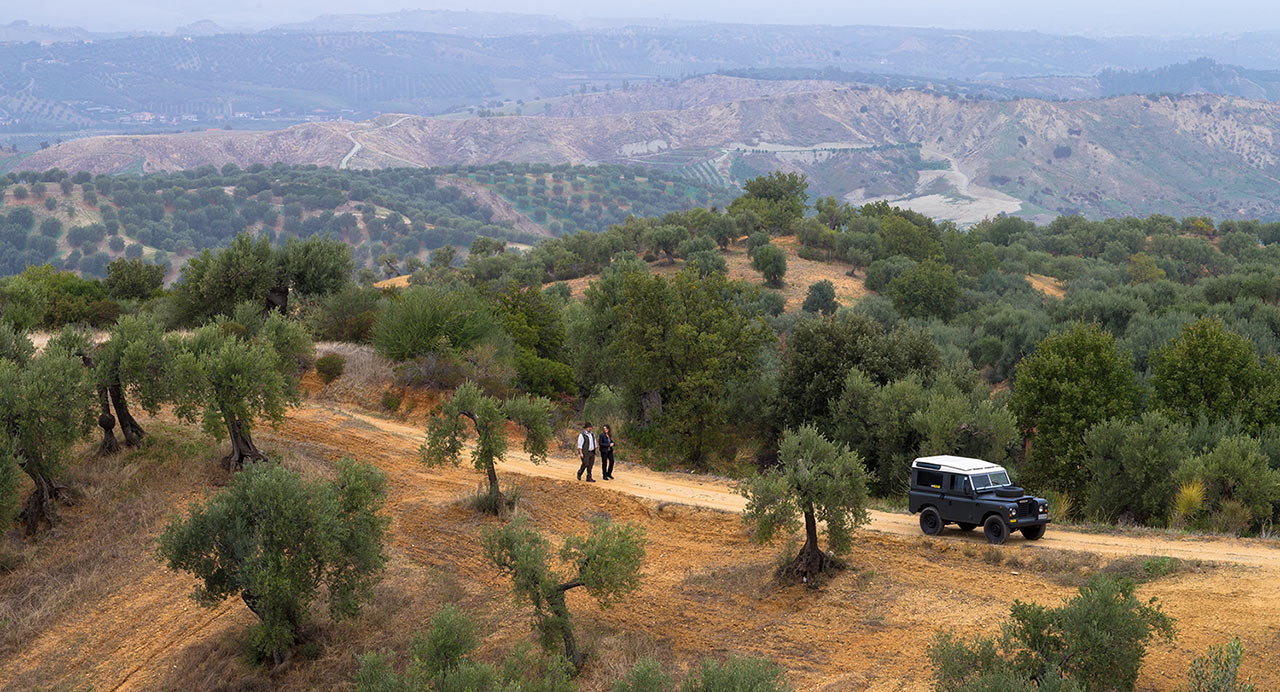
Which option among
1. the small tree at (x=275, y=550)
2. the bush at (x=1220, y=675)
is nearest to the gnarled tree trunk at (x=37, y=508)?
the small tree at (x=275, y=550)

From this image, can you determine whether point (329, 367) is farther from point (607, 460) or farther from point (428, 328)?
point (607, 460)

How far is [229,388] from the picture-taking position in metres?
25.2

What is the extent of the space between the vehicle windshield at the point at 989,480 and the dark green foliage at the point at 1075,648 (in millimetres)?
6366

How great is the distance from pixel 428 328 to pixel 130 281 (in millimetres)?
28081

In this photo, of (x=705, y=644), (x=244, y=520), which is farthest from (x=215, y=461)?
(x=705, y=644)

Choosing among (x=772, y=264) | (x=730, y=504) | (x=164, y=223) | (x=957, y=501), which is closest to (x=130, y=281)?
(x=772, y=264)

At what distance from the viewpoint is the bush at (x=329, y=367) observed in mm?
37781

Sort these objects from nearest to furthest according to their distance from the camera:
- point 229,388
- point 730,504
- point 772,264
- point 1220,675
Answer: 1. point 1220,675
2. point 229,388
3. point 730,504
4. point 772,264

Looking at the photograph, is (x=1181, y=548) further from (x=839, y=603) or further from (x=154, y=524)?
(x=154, y=524)

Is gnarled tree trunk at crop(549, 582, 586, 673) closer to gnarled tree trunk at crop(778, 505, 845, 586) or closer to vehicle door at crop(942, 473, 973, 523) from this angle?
gnarled tree trunk at crop(778, 505, 845, 586)

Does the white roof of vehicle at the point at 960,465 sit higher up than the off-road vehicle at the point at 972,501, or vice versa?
the white roof of vehicle at the point at 960,465

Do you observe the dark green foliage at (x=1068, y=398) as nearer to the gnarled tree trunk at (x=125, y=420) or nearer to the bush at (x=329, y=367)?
the bush at (x=329, y=367)

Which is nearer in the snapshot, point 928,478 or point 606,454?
point 928,478

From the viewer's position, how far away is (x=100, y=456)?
88.6 feet
